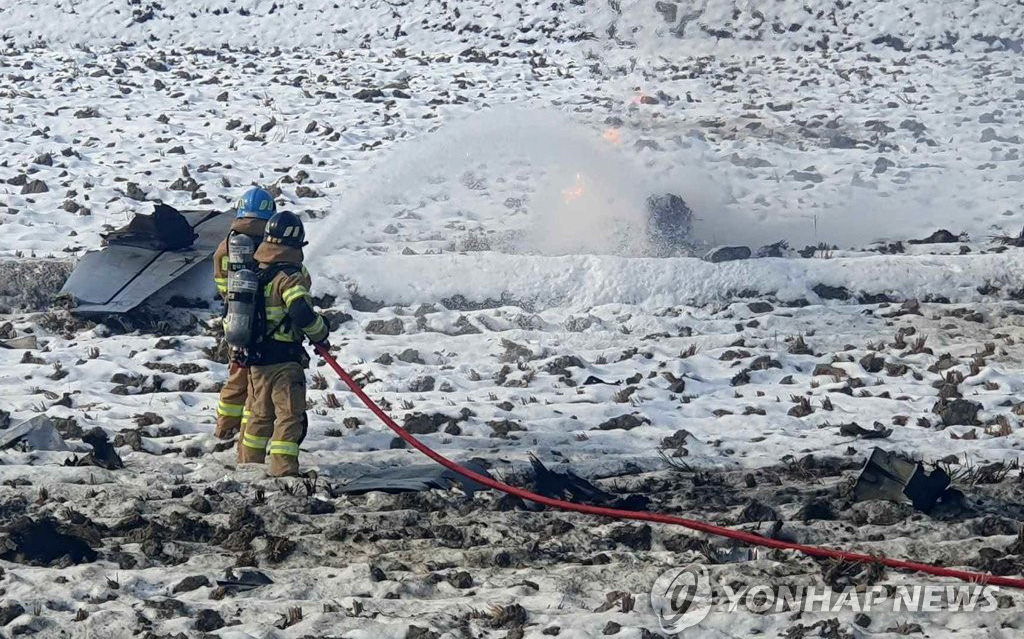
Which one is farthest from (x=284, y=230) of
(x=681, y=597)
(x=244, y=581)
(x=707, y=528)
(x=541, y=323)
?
(x=541, y=323)

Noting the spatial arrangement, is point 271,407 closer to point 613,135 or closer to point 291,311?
point 291,311

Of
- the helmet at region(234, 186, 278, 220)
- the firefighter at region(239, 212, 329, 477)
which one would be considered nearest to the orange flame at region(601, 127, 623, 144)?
the helmet at region(234, 186, 278, 220)

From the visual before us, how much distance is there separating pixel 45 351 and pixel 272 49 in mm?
16583

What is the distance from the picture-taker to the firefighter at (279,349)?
766 centimetres

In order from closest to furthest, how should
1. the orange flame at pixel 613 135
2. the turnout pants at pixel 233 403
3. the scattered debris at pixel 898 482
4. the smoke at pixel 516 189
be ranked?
the scattered debris at pixel 898 482 → the turnout pants at pixel 233 403 → the smoke at pixel 516 189 → the orange flame at pixel 613 135

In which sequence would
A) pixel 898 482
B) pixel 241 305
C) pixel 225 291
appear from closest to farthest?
1. pixel 898 482
2. pixel 241 305
3. pixel 225 291

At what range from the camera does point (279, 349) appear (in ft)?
25.5

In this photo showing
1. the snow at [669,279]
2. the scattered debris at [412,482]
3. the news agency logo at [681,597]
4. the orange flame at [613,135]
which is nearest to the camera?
the news agency logo at [681,597]

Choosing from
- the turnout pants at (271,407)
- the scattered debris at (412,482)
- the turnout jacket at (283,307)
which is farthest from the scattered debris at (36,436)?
the scattered debris at (412,482)

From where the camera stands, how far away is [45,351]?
9891 millimetres

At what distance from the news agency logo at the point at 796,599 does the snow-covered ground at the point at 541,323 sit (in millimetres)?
94

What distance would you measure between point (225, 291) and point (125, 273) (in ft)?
11.6

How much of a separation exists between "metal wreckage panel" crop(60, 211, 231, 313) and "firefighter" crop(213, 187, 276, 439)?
9.08ft

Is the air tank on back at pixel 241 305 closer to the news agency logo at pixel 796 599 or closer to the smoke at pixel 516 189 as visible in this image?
the news agency logo at pixel 796 599
